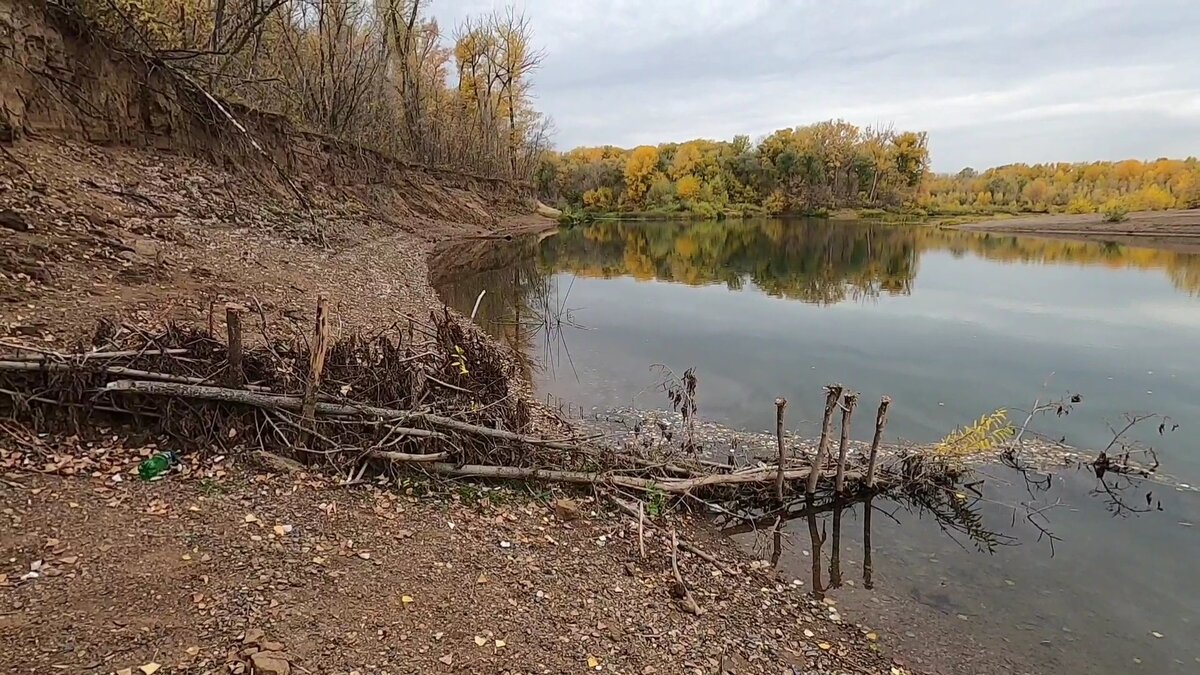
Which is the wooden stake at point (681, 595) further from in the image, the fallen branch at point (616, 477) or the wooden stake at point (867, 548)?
the wooden stake at point (867, 548)

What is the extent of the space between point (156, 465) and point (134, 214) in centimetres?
1019

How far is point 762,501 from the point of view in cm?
790

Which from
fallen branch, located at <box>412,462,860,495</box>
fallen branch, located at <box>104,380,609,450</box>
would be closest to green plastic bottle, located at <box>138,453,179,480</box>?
fallen branch, located at <box>104,380,609,450</box>

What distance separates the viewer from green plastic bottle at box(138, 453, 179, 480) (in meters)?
5.51

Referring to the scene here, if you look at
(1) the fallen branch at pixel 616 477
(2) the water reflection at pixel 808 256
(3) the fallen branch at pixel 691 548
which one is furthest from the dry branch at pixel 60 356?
(2) the water reflection at pixel 808 256

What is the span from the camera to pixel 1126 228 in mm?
60500

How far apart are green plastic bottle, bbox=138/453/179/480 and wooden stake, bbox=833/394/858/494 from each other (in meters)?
6.72

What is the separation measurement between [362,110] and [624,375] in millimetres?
27155

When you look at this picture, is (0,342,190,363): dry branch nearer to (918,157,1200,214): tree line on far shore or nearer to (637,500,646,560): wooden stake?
(637,500,646,560): wooden stake

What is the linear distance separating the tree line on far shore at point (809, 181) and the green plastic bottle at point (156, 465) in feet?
256

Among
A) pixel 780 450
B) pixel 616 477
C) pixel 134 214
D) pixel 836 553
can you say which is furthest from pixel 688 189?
pixel 616 477

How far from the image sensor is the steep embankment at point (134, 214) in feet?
29.8

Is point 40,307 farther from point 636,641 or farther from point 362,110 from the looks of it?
point 362,110

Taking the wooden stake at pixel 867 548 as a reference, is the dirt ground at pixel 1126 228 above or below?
above
